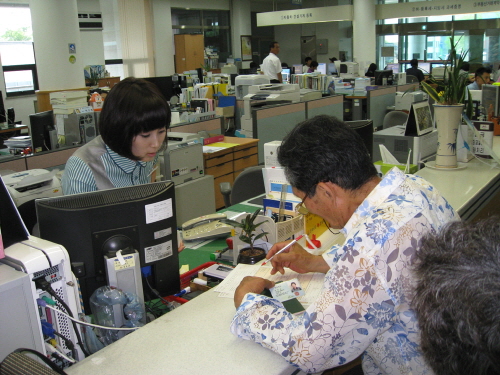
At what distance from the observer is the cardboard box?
241 inches

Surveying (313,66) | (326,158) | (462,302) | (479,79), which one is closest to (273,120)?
(479,79)

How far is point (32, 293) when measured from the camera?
1.09 m

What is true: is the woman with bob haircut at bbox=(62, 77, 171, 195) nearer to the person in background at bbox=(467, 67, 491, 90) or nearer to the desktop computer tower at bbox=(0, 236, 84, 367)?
the desktop computer tower at bbox=(0, 236, 84, 367)

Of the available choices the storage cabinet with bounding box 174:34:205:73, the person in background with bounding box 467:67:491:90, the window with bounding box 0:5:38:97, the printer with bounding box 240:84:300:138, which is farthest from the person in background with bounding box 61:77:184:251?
the storage cabinet with bounding box 174:34:205:73

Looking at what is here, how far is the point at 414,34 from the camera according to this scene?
521 inches

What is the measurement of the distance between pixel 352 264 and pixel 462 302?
464 millimetres

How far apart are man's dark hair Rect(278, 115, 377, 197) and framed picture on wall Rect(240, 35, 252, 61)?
43.8 feet

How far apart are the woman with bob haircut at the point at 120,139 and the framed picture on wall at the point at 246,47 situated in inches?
494

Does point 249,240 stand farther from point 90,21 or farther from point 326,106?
point 90,21

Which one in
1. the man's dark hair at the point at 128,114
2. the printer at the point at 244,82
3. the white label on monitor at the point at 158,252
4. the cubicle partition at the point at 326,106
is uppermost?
the printer at the point at 244,82

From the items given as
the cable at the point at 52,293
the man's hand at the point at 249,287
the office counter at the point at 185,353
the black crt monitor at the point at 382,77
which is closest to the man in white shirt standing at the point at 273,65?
the black crt monitor at the point at 382,77

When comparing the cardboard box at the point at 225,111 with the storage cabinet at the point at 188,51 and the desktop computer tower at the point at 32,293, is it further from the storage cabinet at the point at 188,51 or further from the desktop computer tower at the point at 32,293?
the storage cabinet at the point at 188,51

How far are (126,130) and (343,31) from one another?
14.1 m

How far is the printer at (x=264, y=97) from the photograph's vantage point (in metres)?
5.76
